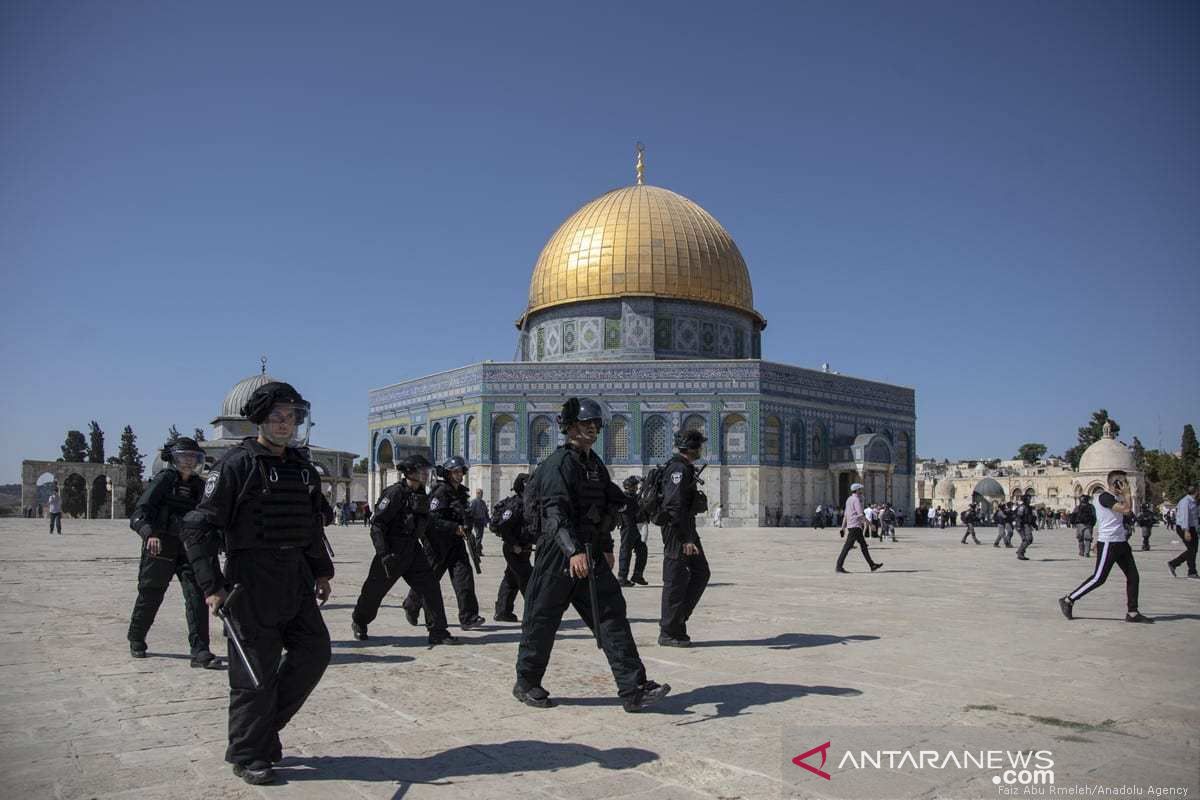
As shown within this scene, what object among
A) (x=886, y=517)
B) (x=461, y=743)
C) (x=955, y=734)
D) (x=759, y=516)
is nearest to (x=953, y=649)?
(x=955, y=734)

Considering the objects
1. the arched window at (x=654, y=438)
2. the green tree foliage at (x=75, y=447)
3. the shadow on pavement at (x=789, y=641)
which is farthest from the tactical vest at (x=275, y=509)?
the green tree foliage at (x=75, y=447)

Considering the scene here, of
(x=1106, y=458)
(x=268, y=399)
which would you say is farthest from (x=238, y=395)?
(x=268, y=399)

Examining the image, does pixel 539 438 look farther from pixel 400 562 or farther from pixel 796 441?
pixel 400 562

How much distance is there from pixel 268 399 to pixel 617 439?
34.7 meters

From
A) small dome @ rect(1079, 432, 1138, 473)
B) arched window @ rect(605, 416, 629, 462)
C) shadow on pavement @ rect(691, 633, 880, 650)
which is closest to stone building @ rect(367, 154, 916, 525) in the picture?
arched window @ rect(605, 416, 629, 462)

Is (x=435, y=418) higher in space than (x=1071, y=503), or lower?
higher

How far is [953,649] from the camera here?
22.1ft

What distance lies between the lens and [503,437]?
131 ft

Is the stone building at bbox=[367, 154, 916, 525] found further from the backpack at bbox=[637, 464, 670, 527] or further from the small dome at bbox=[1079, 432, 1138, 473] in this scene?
the backpack at bbox=[637, 464, 670, 527]

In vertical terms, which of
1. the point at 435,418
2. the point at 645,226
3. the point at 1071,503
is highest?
the point at 645,226

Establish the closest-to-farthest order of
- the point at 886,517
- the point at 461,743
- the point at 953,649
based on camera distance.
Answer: the point at 461,743 < the point at 953,649 < the point at 886,517

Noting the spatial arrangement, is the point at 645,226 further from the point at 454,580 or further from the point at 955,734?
the point at 955,734

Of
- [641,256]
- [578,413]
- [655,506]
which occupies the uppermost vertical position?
[641,256]

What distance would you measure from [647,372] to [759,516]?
7.46 m
